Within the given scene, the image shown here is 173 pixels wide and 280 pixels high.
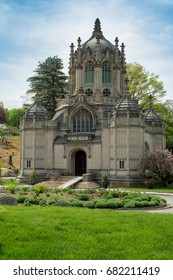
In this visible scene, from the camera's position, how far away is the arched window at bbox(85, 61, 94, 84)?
51250 millimetres

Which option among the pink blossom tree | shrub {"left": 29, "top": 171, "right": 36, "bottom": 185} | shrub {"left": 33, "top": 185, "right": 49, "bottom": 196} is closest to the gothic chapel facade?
the pink blossom tree

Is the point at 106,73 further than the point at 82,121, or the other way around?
the point at 106,73

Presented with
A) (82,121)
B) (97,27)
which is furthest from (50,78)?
(82,121)

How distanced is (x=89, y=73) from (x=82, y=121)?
855 centimetres

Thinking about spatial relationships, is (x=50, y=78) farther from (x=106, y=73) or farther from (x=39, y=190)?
(x=39, y=190)

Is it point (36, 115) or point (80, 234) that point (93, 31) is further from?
point (80, 234)

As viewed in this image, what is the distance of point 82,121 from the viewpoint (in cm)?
4653

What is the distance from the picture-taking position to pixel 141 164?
41031mm

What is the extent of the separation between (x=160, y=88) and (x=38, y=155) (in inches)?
1025

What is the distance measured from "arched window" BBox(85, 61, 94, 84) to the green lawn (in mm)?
38942

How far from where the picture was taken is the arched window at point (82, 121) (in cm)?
4628

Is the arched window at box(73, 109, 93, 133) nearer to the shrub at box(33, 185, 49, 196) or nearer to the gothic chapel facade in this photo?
the gothic chapel facade

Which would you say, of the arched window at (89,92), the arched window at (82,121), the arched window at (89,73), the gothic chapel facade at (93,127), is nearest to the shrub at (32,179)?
the gothic chapel facade at (93,127)

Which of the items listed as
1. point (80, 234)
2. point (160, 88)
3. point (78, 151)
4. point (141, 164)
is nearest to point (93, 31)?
point (160, 88)
